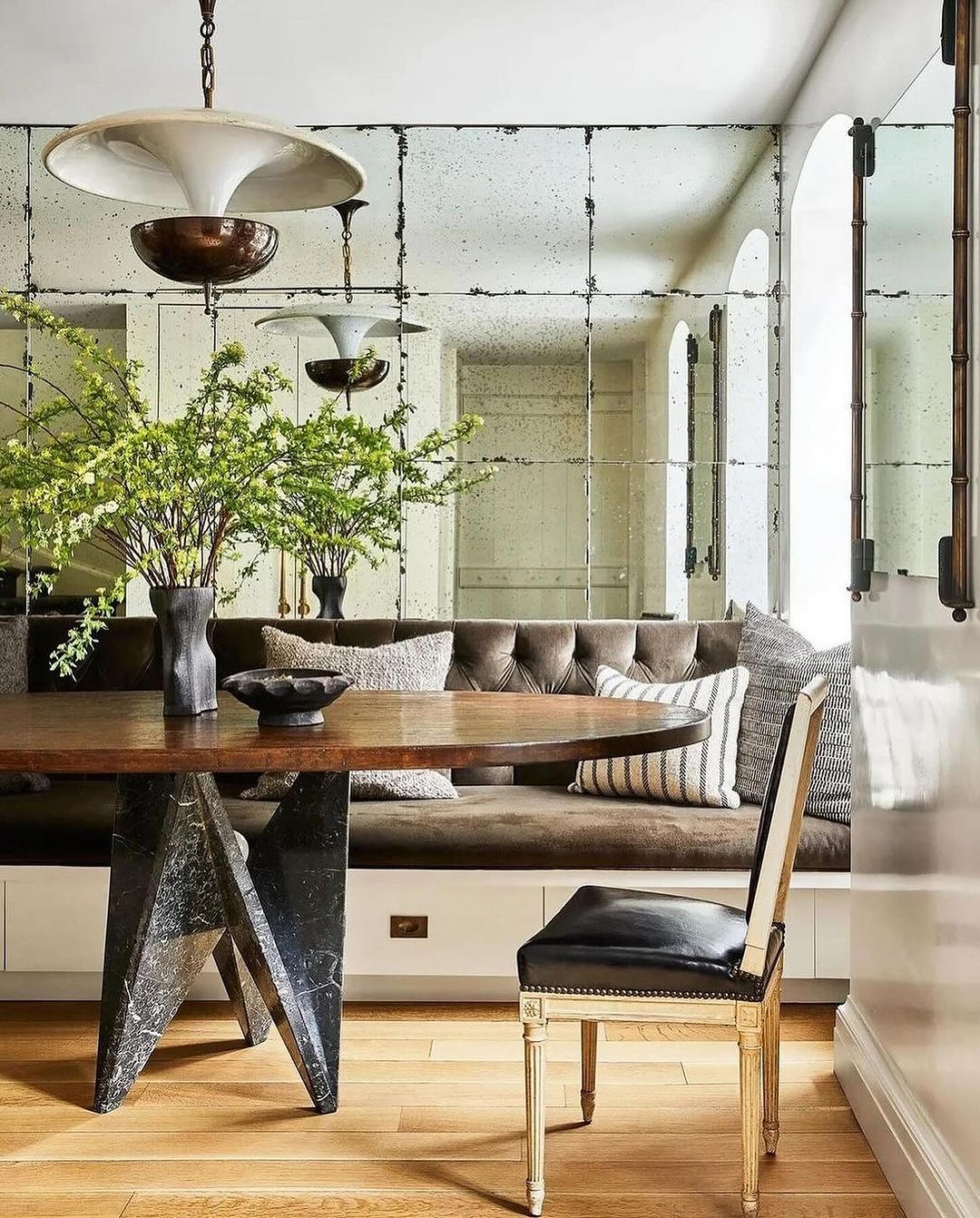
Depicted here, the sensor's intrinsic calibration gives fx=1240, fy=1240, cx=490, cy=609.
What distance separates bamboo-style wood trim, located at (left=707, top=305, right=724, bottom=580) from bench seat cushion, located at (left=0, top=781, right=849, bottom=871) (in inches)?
53.8

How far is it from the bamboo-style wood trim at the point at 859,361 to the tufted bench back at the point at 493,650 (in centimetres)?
131

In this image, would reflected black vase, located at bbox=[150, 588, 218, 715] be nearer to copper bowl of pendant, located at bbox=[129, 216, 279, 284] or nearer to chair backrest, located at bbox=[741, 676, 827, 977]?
copper bowl of pendant, located at bbox=[129, 216, 279, 284]

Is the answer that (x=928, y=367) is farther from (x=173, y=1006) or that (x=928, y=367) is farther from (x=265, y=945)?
(x=173, y=1006)

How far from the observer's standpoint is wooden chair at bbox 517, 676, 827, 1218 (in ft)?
6.55

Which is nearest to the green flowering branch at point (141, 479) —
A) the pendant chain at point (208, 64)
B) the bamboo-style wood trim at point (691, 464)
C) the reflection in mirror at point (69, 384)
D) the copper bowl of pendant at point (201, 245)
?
the copper bowl of pendant at point (201, 245)

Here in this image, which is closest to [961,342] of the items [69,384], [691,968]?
[691,968]

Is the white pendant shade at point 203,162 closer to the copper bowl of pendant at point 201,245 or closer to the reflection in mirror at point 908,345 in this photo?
the copper bowl of pendant at point 201,245

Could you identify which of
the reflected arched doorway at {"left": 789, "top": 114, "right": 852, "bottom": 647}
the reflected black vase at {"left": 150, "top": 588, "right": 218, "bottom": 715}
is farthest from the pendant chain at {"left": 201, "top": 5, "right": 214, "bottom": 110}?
the reflected arched doorway at {"left": 789, "top": 114, "right": 852, "bottom": 647}

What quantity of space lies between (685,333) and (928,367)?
2.33 m

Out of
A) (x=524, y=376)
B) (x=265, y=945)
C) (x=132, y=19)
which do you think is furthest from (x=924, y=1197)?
(x=132, y=19)

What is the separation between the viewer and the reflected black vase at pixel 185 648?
239cm

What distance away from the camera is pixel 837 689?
10.7ft

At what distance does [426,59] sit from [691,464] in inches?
62.3

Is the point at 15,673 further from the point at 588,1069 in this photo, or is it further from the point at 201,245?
the point at 588,1069
